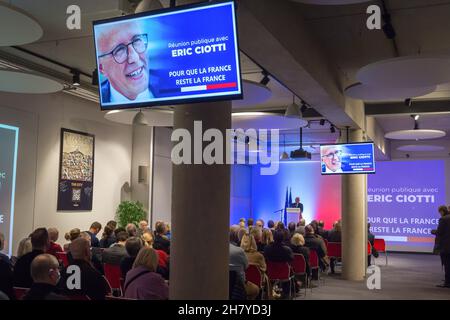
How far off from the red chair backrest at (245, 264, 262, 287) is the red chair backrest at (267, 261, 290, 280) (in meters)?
1.14

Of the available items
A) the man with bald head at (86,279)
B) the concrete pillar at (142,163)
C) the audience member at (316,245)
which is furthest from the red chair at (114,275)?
the concrete pillar at (142,163)

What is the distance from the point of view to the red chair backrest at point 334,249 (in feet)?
35.3

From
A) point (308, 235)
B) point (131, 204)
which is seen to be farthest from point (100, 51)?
point (131, 204)

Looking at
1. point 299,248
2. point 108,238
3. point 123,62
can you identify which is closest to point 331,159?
point 299,248

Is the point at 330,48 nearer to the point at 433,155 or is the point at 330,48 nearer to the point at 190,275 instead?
the point at 190,275

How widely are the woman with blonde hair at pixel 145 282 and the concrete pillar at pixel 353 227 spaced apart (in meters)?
7.04

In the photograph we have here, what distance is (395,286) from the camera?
Result: 9.15 metres

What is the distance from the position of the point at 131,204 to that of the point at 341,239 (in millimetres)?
5002

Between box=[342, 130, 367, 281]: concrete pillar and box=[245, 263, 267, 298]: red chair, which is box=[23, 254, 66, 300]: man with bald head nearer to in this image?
box=[245, 263, 267, 298]: red chair

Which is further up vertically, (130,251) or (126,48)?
(126,48)

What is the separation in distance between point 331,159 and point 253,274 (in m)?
4.02

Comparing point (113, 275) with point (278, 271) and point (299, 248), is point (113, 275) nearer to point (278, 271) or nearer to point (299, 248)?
point (278, 271)

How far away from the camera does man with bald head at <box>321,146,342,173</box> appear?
9211mm

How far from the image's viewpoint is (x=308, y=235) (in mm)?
9641
